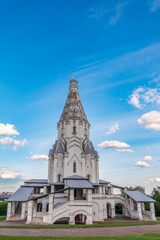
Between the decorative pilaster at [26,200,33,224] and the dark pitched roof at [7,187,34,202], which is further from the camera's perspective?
the dark pitched roof at [7,187,34,202]

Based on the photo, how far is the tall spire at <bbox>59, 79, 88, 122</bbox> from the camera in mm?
38875

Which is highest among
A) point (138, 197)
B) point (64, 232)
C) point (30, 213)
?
point (138, 197)

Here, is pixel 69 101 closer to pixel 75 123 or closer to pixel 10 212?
pixel 75 123

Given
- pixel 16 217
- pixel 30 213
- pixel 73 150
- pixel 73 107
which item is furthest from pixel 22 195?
pixel 73 107

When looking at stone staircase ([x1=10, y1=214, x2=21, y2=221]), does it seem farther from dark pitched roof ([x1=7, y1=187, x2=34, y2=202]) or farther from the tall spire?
the tall spire

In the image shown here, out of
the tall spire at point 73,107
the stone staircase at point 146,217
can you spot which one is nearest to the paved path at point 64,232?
the stone staircase at point 146,217

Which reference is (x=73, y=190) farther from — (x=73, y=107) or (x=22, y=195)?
(x=73, y=107)

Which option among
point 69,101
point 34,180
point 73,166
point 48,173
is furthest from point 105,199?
point 69,101

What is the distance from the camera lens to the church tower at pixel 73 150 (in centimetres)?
3359

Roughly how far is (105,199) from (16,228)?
663 inches

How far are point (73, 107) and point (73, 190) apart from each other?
825 inches

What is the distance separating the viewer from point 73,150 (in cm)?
3522

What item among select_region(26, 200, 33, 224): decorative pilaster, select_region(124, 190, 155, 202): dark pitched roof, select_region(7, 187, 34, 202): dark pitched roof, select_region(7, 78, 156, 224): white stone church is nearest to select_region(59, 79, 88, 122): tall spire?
select_region(7, 78, 156, 224): white stone church

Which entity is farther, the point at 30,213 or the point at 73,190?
the point at 73,190
